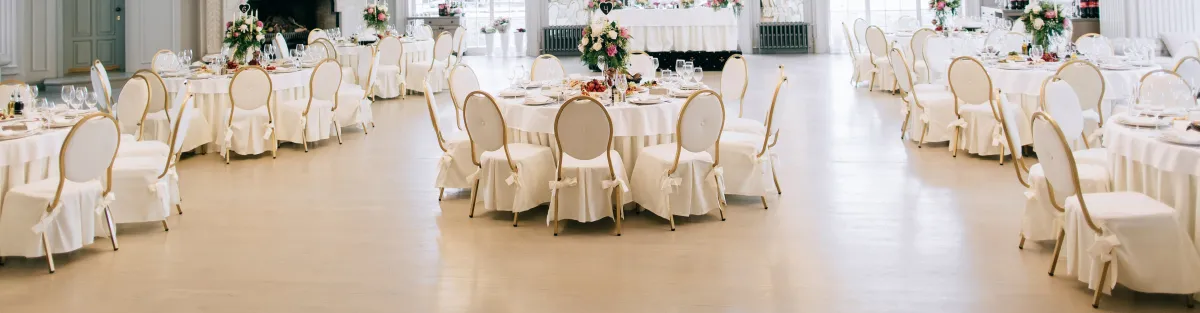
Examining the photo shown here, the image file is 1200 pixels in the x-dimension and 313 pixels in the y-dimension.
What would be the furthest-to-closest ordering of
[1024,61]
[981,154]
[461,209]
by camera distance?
[1024,61] < [981,154] < [461,209]

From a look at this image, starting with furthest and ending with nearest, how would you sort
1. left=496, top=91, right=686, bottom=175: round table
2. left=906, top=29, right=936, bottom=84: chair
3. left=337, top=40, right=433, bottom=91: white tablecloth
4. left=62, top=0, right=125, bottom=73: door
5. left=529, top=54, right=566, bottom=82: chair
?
left=62, top=0, right=125, bottom=73: door
left=337, top=40, right=433, bottom=91: white tablecloth
left=906, top=29, right=936, bottom=84: chair
left=529, top=54, right=566, bottom=82: chair
left=496, top=91, right=686, bottom=175: round table

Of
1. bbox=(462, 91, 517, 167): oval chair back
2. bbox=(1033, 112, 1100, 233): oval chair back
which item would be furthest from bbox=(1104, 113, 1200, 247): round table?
bbox=(462, 91, 517, 167): oval chair back

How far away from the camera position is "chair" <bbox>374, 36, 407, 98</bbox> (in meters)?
12.1

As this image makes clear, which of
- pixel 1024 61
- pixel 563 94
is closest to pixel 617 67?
pixel 563 94

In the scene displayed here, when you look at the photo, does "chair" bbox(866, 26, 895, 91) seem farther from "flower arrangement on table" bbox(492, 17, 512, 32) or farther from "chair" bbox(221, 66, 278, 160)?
"flower arrangement on table" bbox(492, 17, 512, 32)

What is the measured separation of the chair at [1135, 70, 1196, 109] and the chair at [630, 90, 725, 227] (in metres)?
2.24

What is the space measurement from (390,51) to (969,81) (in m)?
7.28

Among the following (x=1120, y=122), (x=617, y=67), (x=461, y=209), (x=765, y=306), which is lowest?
(x=765, y=306)

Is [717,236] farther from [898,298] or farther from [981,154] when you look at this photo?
[981,154]

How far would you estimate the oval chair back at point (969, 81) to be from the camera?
7262mm

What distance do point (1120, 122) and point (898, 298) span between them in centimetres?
150

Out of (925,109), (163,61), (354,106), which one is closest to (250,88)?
(354,106)

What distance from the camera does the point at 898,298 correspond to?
4098 mm

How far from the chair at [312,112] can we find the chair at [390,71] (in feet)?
11.8
